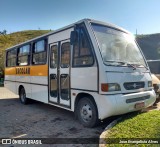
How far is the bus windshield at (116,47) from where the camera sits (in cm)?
602

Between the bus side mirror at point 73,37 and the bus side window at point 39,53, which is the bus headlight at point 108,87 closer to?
the bus side mirror at point 73,37

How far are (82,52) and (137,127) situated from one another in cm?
250

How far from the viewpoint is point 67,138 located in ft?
17.9

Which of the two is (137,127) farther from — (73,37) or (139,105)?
(73,37)

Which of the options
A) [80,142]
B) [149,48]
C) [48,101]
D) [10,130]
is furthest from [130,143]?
[149,48]

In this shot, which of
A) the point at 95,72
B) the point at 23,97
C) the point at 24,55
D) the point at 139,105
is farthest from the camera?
the point at 23,97

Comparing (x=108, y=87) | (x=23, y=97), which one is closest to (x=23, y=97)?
(x=23, y=97)

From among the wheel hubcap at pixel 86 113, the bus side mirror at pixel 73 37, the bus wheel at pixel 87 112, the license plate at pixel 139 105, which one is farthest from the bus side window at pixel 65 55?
the license plate at pixel 139 105

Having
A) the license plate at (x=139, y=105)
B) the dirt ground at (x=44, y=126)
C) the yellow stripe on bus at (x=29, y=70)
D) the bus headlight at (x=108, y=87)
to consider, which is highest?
the yellow stripe on bus at (x=29, y=70)

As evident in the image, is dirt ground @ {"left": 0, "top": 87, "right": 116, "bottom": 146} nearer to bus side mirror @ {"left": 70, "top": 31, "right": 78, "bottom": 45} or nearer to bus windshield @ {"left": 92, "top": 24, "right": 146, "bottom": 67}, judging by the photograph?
bus windshield @ {"left": 92, "top": 24, "right": 146, "bottom": 67}

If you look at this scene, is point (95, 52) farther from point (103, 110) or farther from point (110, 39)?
point (103, 110)

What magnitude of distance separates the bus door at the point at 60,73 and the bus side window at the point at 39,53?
2.13ft

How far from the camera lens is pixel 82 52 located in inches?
249

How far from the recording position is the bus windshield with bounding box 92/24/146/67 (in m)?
6.02
